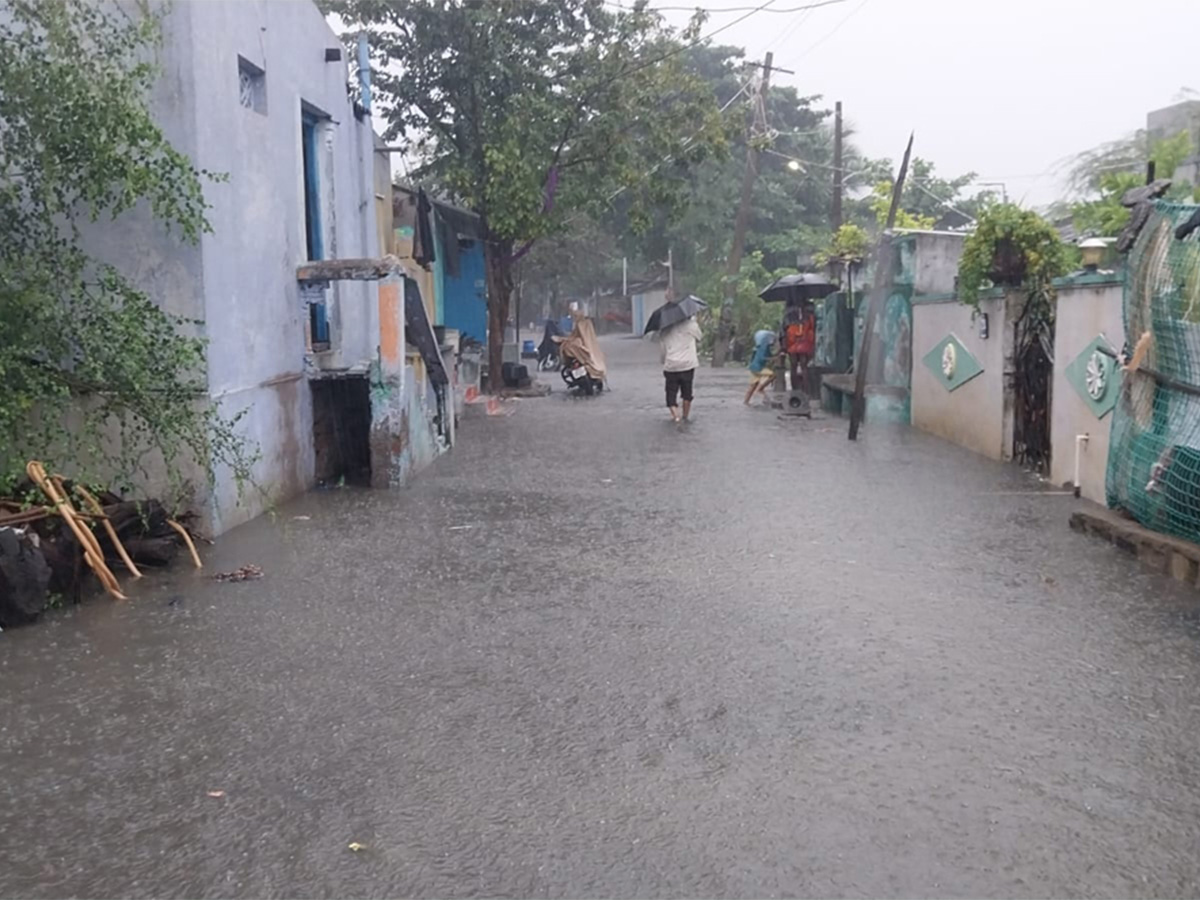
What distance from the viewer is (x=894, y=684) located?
5215 millimetres

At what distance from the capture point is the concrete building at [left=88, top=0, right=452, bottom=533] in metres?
8.40

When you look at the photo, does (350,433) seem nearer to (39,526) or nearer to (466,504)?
(466,504)

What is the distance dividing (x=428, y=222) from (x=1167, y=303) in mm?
14728

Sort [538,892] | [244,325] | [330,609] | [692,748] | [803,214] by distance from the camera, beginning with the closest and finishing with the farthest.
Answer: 1. [538,892]
2. [692,748]
3. [330,609]
4. [244,325]
5. [803,214]

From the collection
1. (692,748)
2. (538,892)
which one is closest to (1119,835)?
(692,748)

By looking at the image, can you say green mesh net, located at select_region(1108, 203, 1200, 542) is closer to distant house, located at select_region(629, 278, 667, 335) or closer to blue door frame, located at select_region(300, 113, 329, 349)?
blue door frame, located at select_region(300, 113, 329, 349)

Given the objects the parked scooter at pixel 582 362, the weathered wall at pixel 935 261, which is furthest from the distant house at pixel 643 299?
the weathered wall at pixel 935 261

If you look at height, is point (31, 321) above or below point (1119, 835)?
above

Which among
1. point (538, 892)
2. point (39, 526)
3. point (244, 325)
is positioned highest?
point (244, 325)

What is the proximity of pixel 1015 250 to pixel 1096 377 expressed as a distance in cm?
257

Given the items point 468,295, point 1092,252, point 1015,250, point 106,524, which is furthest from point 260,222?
point 468,295

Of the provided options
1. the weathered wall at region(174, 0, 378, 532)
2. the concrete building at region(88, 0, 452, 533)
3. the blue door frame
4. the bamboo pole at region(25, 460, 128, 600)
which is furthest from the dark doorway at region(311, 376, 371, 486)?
the bamboo pole at region(25, 460, 128, 600)

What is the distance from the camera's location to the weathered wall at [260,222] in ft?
28.3

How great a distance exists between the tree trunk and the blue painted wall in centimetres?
210
